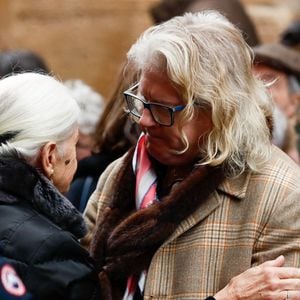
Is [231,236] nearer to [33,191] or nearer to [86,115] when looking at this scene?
[33,191]

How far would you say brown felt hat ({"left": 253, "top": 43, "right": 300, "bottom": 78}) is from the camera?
5.62m

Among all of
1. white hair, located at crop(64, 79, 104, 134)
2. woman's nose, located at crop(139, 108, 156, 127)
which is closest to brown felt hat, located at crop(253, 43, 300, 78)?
white hair, located at crop(64, 79, 104, 134)

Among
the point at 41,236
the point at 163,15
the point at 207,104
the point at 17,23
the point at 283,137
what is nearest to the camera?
the point at 41,236

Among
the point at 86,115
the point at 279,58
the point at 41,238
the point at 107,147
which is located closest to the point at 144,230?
the point at 41,238

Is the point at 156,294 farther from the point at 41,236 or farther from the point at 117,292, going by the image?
the point at 41,236

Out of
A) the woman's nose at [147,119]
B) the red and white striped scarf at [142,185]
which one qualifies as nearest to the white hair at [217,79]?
the woman's nose at [147,119]

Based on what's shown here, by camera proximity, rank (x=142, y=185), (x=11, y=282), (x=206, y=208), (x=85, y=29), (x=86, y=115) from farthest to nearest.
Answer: (x=85, y=29) < (x=86, y=115) < (x=142, y=185) < (x=206, y=208) < (x=11, y=282)

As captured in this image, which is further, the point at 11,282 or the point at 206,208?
the point at 206,208

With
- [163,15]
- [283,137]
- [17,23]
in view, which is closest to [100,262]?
[283,137]

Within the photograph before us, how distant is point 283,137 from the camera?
17.4ft

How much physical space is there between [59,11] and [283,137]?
8.13 feet

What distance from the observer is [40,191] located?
10.8ft

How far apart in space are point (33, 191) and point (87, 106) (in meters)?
1.93

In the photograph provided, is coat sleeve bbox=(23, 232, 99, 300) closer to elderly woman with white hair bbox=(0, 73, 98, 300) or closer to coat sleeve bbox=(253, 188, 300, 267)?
elderly woman with white hair bbox=(0, 73, 98, 300)
